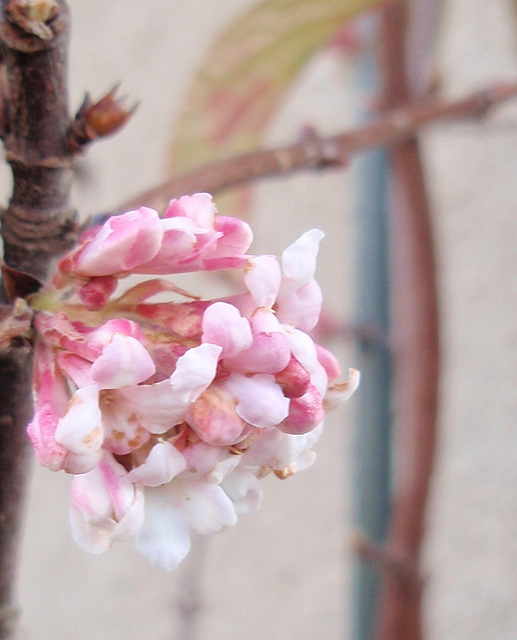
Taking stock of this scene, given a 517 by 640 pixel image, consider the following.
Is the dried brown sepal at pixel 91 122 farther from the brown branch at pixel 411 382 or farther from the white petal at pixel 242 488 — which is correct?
the brown branch at pixel 411 382

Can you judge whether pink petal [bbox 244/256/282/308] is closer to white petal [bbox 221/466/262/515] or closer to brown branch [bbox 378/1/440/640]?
white petal [bbox 221/466/262/515]

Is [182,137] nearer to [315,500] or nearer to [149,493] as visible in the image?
[149,493]

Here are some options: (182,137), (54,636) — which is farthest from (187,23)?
(54,636)

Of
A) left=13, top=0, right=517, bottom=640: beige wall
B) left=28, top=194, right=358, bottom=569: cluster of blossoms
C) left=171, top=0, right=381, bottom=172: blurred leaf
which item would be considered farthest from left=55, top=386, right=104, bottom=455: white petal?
left=13, top=0, right=517, bottom=640: beige wall

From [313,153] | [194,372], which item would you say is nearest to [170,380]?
[194,372]

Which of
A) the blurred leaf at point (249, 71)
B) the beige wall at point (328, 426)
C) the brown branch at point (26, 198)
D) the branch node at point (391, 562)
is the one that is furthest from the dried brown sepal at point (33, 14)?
the beige wall at point (328, 426)

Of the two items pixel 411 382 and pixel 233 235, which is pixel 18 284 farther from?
pixel 411 382
